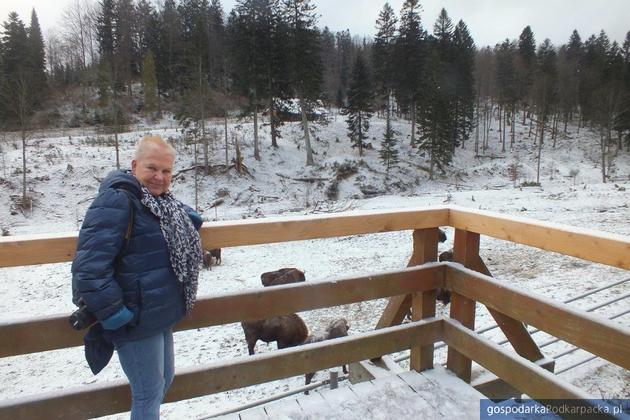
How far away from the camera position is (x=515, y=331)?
2.47 m

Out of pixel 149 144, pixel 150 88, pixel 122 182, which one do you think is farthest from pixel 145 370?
pixel 150 88

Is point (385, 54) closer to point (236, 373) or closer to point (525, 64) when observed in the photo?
point (525, 64)

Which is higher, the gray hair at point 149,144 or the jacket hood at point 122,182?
the gray hair at point 149,144

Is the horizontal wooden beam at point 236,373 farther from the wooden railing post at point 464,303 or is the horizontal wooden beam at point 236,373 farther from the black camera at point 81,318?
the black camera at point 81,318

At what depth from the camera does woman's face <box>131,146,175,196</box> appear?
1.81m

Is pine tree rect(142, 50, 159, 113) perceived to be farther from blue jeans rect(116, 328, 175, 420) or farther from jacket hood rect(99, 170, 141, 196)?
blue jeans rect(116, 328, 175, 420)

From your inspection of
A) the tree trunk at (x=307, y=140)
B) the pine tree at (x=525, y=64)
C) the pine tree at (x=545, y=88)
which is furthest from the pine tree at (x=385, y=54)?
the pine tree at (x=525, y=64)

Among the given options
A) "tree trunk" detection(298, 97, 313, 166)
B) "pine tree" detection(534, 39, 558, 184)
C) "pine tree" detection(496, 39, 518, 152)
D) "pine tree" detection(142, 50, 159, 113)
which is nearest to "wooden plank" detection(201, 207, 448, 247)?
"tree trunk" detection(298, 97, 313, 166)

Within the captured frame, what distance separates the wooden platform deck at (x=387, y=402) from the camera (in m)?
2.23

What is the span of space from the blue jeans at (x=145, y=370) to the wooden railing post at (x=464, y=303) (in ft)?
5.61

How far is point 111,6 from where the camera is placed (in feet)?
146

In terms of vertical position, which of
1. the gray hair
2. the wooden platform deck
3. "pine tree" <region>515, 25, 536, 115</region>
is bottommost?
the wooden platform deck

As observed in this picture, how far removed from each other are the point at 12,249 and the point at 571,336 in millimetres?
2475

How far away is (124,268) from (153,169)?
46 centimetres
